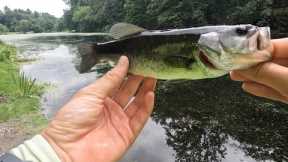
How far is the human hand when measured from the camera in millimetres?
3576

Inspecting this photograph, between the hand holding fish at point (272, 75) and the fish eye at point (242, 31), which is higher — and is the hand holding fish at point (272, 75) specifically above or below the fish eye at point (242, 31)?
below

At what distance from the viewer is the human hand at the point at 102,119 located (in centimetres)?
358

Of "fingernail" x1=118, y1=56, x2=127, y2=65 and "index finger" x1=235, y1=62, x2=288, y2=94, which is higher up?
"fingernail" x1=118, y1=56, x2=127, y2=65

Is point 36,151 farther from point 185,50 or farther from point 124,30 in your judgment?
point 185,50

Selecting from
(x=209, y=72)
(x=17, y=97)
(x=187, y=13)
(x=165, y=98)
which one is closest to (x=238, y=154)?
(x=165, y=98)

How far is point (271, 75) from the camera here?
2684 mm

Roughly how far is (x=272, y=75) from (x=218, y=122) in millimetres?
12251

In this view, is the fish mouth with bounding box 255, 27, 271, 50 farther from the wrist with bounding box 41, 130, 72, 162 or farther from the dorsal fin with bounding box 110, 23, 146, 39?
the wrist with bounding box 41, 130, 72, 162

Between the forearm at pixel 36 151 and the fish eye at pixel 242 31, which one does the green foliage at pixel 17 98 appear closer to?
the forearm at pixel 36 151

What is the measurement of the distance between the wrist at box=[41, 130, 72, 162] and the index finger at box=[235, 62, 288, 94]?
6.23 ft

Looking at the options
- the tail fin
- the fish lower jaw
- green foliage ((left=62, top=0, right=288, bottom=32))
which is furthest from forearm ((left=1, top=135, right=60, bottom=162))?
green foliage ((left=62, top=0, right=288, bottom=32))

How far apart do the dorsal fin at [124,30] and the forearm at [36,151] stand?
4.34ft

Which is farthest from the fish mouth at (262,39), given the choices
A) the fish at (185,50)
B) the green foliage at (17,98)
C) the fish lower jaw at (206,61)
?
the green foliage at (17,98)

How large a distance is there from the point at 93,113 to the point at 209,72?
4.46ft
